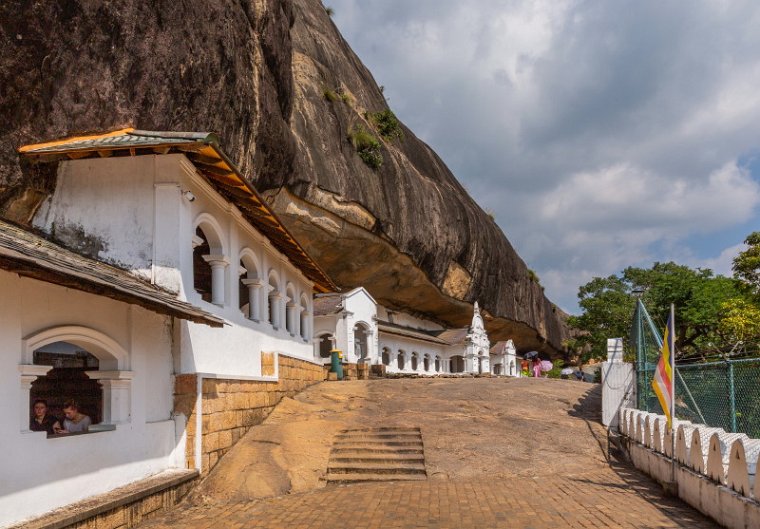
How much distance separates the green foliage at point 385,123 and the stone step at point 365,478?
2145 cm

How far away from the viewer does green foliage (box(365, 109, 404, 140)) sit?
29.9 m

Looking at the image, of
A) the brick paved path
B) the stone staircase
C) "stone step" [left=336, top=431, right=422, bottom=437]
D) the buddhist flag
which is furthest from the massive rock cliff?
the buddhist flag

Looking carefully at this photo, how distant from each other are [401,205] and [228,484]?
19.9 metres

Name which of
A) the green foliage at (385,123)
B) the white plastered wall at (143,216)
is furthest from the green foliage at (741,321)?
the white plastered wall at (143,216)

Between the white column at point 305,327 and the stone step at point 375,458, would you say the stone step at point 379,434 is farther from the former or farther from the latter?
the white column at point 305,327

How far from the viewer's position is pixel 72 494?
6.90m

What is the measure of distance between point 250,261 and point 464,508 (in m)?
7.04

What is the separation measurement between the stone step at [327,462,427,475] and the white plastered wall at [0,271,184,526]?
2.54 meters

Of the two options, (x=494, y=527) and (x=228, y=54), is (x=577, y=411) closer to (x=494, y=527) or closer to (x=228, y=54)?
(x=494, y=527)

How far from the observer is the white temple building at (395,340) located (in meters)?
25.6

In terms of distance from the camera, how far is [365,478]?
10.3m

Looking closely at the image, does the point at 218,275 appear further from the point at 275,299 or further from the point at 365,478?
the point at 275,299

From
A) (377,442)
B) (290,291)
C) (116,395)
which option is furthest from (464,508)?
(290,291)

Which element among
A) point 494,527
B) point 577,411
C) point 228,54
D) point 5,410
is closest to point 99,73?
point 228,54
